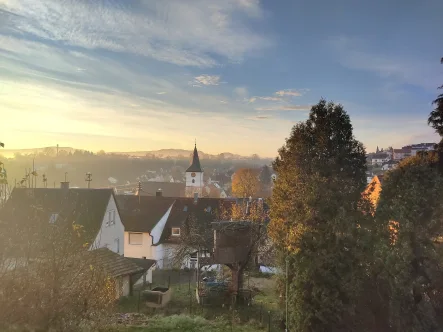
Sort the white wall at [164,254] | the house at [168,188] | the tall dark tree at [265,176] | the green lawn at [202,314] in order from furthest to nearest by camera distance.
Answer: the tall dark tree at [265,176] < the house at [168,188] < the white wall at [164,254] < the green lawn at [202,314]

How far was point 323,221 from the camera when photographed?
39.5ft

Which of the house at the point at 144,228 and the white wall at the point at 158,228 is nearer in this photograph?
the house at the point at 144,228

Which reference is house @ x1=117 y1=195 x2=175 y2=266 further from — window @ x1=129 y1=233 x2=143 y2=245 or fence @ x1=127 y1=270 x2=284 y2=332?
fence @ x1=127 y1=270 x2=284 y2=332

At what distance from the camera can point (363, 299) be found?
11.7 metres

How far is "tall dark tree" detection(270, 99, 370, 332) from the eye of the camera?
1148cm

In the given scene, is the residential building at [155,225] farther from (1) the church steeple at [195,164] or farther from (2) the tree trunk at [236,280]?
(1) the church steeple at [195,164]

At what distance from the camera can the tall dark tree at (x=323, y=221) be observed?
11.5 metres

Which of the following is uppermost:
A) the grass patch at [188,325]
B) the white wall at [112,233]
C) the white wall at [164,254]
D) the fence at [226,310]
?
the white wall at [112,233]

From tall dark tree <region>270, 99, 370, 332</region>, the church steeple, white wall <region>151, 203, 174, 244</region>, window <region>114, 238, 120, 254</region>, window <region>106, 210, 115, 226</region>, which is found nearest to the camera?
tall dark tree <region>270, 99, 370, 332</region>

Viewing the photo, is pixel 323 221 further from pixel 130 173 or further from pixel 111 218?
pixel 130 173

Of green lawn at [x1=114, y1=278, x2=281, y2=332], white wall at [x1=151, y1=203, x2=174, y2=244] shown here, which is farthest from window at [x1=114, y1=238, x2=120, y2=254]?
green lawn at [x1=114, y1=278, x2=281, y2=332]

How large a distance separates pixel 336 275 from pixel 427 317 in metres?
2.75

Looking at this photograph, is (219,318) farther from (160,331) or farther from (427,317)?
(427,317)

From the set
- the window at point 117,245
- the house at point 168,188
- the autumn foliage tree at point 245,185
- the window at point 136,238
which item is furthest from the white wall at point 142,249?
the autumn foliage tree at point 245,185
